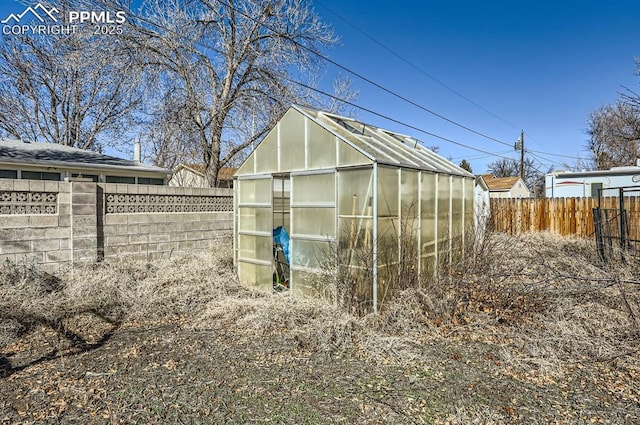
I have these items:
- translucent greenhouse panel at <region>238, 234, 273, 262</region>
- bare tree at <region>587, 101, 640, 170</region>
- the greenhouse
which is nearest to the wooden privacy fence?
the greenhouse

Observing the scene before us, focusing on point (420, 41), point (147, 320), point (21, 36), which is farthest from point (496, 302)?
point (21, 36)

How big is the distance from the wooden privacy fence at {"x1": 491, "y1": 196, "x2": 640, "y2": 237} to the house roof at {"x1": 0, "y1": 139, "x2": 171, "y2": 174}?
12.9 metres

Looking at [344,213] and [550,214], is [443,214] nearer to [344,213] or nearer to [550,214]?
[344,213]

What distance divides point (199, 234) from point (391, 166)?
5.15 metres

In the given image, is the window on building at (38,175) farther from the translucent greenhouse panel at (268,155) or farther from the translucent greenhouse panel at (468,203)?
the translucent greenhouse panel at (468,203)

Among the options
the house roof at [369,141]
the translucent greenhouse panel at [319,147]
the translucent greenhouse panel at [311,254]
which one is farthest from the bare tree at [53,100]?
the translucent greenhouse panel at [311,254]

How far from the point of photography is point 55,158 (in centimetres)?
1162

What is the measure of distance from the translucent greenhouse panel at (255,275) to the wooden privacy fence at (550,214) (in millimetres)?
7889

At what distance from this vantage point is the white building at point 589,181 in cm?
1408

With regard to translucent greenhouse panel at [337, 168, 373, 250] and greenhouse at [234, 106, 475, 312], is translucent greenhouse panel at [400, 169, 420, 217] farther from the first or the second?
translucent greenhouse panel at [337, 168, 373, 250]

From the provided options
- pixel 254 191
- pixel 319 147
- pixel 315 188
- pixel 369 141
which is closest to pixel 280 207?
pixel 254 191

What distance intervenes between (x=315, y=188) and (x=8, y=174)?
399 inches

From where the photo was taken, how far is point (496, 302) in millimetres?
5195

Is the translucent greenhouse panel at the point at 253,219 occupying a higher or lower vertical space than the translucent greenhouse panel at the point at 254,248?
higher
